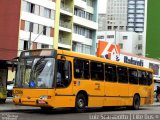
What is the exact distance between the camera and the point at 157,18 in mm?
93812

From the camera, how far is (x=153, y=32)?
93.5 meters

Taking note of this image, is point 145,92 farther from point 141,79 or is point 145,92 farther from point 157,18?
point 157,18

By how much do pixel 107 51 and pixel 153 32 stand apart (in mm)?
43157

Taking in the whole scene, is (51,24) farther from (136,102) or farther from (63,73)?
(63,73)

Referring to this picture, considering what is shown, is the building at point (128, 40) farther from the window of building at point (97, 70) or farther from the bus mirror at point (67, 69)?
the bus mirror at point (67, 69)

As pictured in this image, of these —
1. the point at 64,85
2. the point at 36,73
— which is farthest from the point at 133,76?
the point at 36,73

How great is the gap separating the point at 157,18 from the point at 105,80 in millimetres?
71386

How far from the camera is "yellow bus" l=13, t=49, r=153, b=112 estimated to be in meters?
20.3

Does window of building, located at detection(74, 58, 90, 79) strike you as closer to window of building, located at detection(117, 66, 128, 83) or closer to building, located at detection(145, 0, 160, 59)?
window of building, located at detection(117, 66, 128, 83)

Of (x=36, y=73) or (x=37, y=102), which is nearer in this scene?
(x=37, y=102)

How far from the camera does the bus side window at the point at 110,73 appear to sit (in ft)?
82.3

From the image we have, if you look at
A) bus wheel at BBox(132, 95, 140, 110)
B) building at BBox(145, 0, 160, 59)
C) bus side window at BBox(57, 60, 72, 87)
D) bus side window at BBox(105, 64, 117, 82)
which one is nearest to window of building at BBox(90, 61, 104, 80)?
bus side window at BBox(105, 64, 117, 82)

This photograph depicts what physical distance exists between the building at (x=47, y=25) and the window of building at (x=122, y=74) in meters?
24.9

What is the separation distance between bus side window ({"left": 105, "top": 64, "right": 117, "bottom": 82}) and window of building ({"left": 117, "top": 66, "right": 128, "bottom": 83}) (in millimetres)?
569
